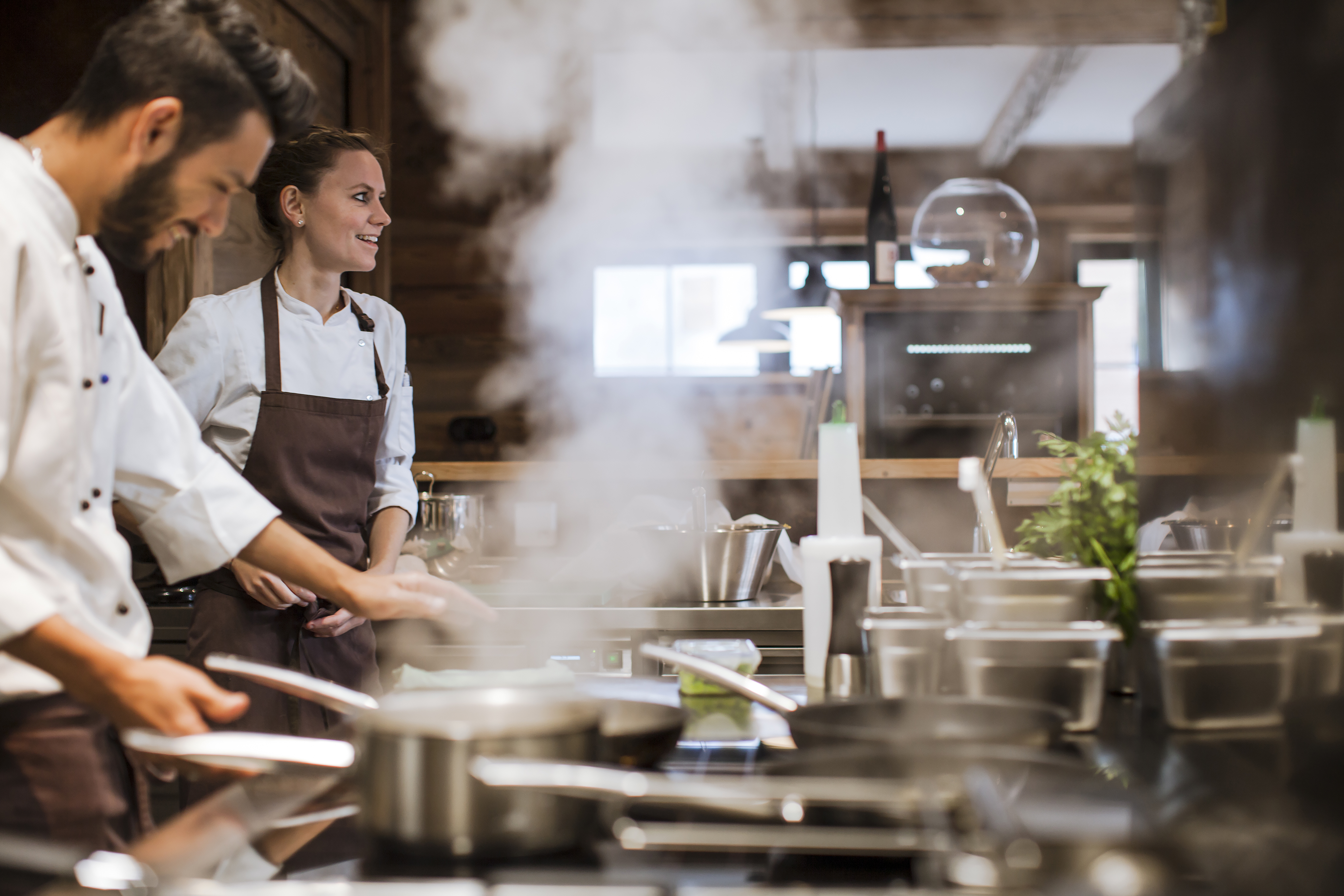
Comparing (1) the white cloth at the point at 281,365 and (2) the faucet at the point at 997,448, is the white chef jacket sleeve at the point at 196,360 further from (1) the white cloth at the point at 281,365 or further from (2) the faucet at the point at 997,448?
(2) the faucet at the point at 997,448

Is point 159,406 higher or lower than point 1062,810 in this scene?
higher

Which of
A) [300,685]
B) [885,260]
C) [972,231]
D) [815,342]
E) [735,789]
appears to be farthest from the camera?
[815,342]

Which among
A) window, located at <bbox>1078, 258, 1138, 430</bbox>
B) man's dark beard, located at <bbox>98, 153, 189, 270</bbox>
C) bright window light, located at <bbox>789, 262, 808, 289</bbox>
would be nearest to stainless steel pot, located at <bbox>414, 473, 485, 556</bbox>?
man's dark beard, located at <bbox>98, 153, 189, 270</bbox>

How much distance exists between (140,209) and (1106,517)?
102 cm

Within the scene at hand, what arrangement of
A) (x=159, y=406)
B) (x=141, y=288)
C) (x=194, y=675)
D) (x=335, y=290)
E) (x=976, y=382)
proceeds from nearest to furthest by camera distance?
1. (x=194, y=675)
2. (x=159, y=406)
3. (x=335, y=290)
4. (x=141, y=288)
5. (x=976, y=382)

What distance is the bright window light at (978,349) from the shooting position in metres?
4.83

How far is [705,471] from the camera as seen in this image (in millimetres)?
2740

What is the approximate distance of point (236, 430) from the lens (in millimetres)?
1912

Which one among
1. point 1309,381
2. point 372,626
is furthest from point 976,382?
point 1309,381

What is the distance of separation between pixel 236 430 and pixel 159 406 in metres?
0.73

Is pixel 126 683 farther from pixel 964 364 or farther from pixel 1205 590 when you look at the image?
pixel 964 364

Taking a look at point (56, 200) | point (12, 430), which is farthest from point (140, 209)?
point (12, 430)

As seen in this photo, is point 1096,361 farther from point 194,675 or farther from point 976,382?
point 194,675

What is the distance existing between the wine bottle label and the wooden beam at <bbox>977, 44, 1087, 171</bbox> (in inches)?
39.0
